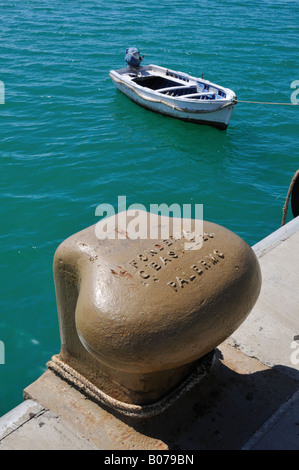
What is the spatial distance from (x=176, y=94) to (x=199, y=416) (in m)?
13.0

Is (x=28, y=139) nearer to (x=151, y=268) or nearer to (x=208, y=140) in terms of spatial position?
(x=208, y=140)

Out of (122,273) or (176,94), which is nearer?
(122,273)

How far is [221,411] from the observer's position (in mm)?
3412

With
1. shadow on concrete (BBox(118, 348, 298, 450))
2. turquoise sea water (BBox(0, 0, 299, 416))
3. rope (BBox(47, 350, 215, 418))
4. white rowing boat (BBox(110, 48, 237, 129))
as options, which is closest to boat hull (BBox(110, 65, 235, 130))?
white rowing boat (BBox(110, 48, 237, 129))

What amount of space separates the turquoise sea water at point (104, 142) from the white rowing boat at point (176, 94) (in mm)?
358

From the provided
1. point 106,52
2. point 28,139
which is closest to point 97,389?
point 28,139

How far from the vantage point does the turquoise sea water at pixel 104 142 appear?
A: 27.2 ft

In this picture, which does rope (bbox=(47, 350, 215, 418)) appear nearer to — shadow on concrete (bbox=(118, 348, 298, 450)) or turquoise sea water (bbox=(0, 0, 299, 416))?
shadow on concrete (bbox=(118, 348, 298, 450))

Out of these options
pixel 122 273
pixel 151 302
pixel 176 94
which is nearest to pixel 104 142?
pixel 176 94

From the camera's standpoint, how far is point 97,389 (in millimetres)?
3402

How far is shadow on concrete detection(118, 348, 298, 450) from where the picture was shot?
3.22 metres

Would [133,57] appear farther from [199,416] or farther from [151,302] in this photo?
[151,302]

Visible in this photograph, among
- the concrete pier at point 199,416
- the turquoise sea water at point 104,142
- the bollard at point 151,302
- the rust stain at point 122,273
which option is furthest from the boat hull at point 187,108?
the rust stain at point 122,273

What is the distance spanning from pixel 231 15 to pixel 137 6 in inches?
194
